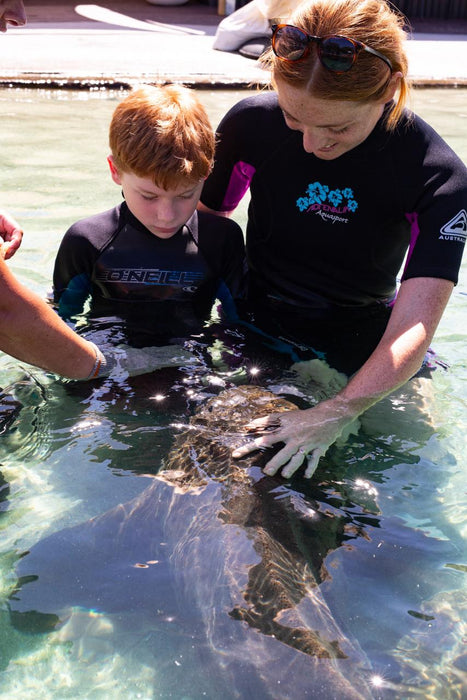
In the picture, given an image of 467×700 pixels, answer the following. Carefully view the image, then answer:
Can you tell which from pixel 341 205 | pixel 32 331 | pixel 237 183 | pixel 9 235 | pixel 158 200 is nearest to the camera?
pixel 32 331

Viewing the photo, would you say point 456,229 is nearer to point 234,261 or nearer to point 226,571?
point 234,261

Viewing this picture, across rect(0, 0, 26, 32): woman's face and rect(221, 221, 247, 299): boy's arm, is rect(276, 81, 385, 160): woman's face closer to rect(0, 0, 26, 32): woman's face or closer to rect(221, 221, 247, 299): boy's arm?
rect(221, 221, 247, 299): boy's arm

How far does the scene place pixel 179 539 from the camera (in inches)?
95.0

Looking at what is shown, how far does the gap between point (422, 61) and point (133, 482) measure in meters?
10.3

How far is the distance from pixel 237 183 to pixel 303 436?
1.44 metres

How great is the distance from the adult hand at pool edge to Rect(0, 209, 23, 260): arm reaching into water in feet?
3.63

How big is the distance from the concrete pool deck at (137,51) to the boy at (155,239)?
5.50 meters

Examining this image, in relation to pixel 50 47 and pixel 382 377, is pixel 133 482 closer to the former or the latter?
pixel 382 377

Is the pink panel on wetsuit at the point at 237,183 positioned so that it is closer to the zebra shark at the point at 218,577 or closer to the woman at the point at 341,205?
the woman at the point at 341,205

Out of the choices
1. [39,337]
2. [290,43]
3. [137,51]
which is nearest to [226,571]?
→ [39,337]

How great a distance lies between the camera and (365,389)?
2.75 m

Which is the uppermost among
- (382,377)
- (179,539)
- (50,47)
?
(382,377)

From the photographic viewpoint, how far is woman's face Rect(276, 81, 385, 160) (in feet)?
8.91

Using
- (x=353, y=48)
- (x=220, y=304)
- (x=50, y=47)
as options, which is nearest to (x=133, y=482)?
(x=220, y=304)
